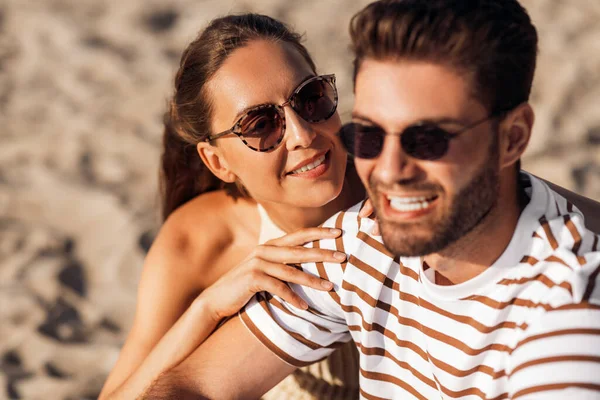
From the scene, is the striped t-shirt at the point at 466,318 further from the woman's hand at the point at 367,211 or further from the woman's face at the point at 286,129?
the woman's face at the point at 286,129

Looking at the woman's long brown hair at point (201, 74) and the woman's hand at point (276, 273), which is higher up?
the woman's long brown hair at point (201, 74)

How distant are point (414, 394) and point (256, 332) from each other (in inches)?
22.7

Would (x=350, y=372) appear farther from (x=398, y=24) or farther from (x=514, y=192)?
(x=398, y=24)

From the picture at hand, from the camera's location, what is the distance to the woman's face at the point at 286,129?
2541 mm

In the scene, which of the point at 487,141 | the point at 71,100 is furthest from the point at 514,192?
the point at 71,100

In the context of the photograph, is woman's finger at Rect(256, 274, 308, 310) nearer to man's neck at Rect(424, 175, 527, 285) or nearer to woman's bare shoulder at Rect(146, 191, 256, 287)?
man's neck at Rect(424, 175, 527, 285)

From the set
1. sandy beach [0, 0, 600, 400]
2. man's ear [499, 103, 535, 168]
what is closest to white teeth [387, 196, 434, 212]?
man's ear [499, 103, 535, 168]

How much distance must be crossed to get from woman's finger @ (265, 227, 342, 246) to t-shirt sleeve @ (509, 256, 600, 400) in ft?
2.54

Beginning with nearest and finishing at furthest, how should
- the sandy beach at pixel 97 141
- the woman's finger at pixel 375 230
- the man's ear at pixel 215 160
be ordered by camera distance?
the woman's finger at pixel 375 230
the man's ear at pixel 215 160
the sandy beach at pixel 97 141

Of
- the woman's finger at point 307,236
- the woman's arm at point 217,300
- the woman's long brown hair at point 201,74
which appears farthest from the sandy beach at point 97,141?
the woman's finger at point 307,236

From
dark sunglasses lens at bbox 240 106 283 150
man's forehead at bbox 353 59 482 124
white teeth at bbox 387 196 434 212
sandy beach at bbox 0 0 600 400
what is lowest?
sandy beach at bbox 0 0 600 400

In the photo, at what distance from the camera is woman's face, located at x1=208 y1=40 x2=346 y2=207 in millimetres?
2541

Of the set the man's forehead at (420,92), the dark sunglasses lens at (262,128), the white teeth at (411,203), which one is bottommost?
the white teeth at (411,203)

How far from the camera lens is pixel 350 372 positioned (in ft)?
9.52
